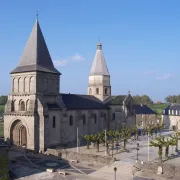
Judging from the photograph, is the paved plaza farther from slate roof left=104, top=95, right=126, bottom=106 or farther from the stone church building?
slate roof left=104, top=95, right=126, bottom=106

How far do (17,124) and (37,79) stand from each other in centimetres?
876

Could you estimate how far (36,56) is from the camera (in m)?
44.9

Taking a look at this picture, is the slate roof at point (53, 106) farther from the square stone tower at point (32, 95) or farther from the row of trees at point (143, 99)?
the row of trees at point (143, 99)

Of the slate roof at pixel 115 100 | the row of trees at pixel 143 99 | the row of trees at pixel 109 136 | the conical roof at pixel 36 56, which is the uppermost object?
the conical roof at pixel 36 56

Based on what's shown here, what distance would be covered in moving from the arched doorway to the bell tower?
22983mm

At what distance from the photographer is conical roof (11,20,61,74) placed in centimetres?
4479

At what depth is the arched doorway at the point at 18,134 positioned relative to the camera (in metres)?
44.8

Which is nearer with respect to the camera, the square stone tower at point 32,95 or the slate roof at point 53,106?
the square stone tower at point 32,95

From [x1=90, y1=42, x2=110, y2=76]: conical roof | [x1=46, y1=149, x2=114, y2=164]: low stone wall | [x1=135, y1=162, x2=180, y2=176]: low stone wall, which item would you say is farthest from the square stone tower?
[x1=90, y1=42, x2=110, y2=76]: conical roof

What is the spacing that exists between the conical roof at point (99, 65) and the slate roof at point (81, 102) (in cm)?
652

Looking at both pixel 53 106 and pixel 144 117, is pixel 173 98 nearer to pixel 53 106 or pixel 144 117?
pixel 144 117

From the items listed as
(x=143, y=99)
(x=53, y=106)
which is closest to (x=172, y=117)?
(x=53, y=106)

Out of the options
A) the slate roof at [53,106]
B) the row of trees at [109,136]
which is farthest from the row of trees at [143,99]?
the slate roof at [53,106]

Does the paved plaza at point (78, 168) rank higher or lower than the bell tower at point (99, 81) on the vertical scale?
lower
